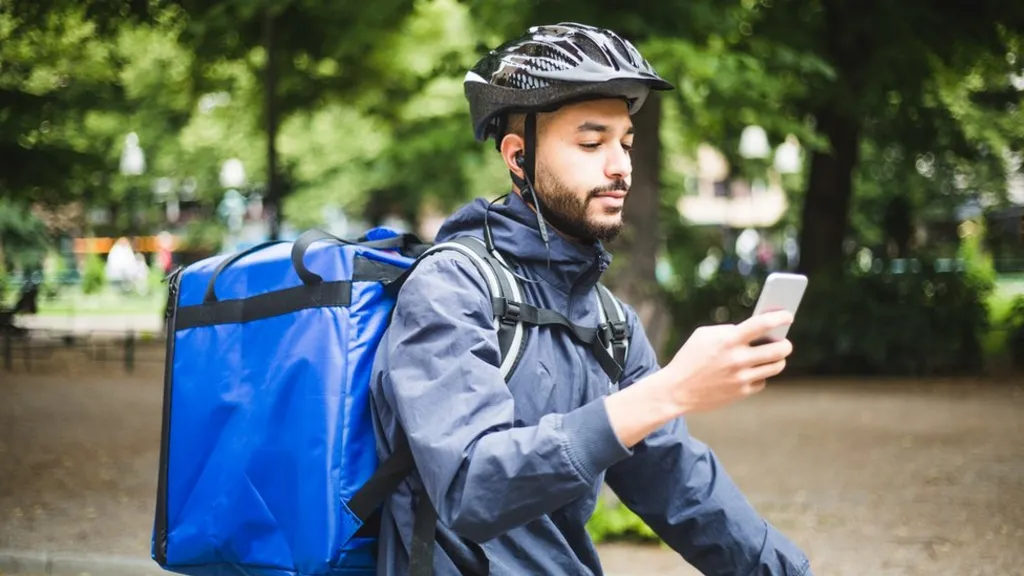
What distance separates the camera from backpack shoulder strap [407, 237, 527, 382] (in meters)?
2.20

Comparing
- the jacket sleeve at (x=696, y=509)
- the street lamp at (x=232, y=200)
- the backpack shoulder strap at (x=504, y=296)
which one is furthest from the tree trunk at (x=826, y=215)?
the backpack shoulder strap at (x=504, y=296)

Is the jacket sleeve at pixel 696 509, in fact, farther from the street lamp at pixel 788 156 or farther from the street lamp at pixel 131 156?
the street lamp at pixel 131 156

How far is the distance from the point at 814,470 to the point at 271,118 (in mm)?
9073

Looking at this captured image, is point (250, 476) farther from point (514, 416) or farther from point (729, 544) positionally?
point (729, 544)

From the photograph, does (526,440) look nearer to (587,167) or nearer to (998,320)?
(587,167)

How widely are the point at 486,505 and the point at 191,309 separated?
0.95 m

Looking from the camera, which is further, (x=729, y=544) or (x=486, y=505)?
Answer: (x=729, y=544)

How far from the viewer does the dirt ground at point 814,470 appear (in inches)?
308

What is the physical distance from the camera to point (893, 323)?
58.5ft

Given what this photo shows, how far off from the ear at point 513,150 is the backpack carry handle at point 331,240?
0.23m

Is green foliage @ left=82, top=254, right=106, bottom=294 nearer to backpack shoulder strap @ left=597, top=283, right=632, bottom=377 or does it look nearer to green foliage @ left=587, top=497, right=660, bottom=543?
green foliage @ left=587, top=497, right=660, bottom=543

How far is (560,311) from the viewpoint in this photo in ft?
7.73

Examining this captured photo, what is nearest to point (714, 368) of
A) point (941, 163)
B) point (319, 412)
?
point (319, 412)

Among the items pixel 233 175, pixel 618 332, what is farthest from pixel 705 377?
pixel 233 175
